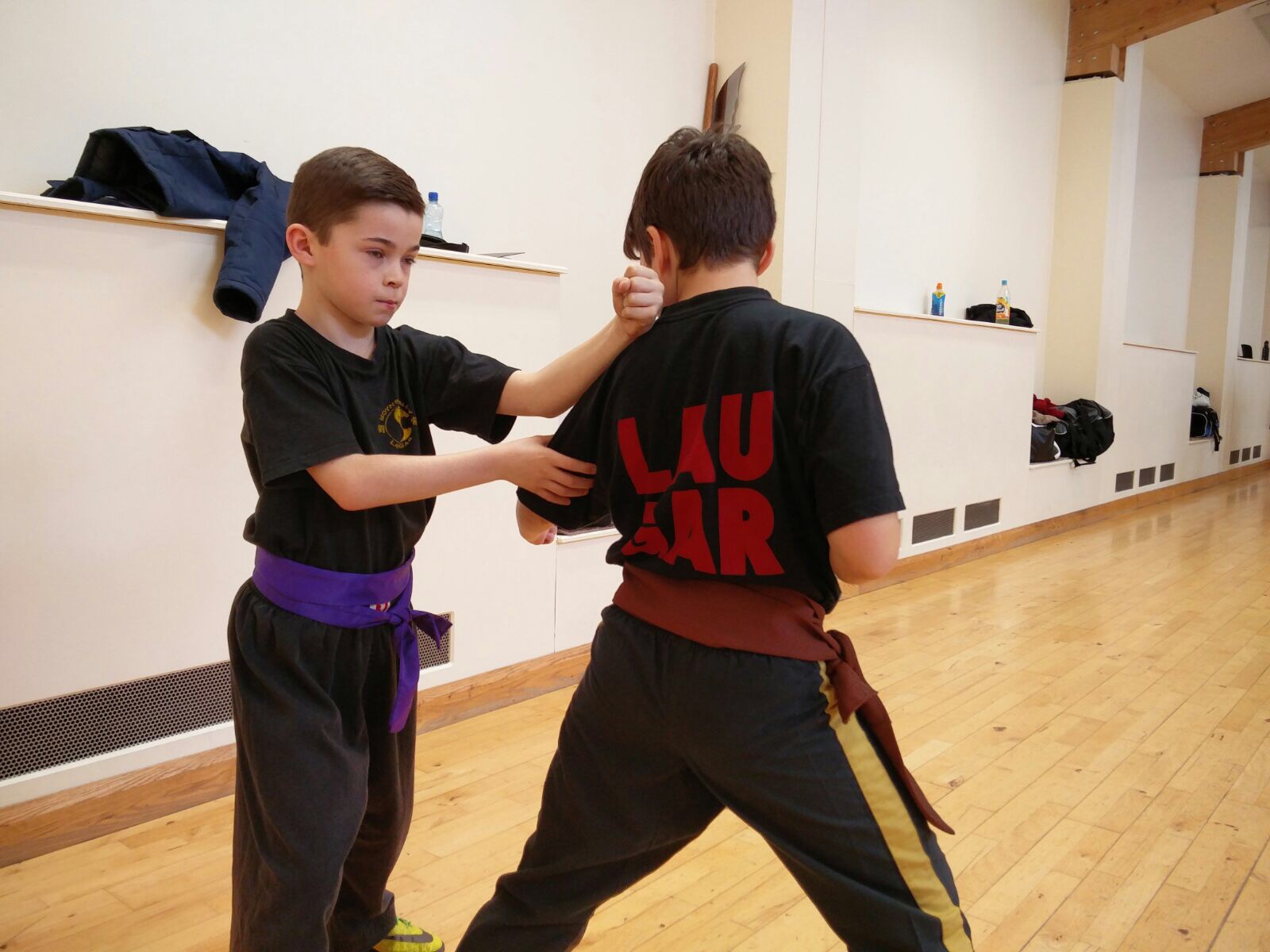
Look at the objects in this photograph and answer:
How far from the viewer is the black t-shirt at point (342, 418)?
1087 millimetres

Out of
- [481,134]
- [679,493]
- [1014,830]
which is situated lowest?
[1014,830]

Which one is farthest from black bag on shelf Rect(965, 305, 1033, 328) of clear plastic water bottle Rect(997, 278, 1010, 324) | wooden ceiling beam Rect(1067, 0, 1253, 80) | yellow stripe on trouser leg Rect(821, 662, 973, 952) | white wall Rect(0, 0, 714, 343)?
yellow stripe on trouser leg Rect(821, 662, 973, 952)

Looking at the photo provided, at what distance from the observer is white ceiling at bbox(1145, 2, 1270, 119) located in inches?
265

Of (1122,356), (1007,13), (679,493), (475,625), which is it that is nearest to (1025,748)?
(475,625)

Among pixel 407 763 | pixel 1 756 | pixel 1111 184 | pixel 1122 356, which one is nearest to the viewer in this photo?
pixel 407 763

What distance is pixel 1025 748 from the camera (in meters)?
2.45

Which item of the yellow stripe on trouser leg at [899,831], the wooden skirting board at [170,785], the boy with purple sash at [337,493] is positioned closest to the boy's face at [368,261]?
the boy with purple sash at [337,493]

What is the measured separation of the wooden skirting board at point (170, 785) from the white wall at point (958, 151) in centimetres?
219

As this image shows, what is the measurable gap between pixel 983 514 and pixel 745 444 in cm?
455

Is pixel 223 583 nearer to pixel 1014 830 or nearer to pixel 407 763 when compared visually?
pixel 407 763

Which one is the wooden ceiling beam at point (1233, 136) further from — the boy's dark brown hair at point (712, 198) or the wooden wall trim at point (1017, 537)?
the boy's dark brown hair at point (712, 198)

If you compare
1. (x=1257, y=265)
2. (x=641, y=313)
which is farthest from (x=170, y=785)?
(x=1257, y=265)

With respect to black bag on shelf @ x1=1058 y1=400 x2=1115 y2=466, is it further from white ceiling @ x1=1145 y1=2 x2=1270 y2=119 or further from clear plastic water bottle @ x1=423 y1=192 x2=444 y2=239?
clear plastic water bottle @ x1=423 y1=192 x2=444 y2=239

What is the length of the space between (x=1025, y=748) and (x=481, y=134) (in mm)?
2281
